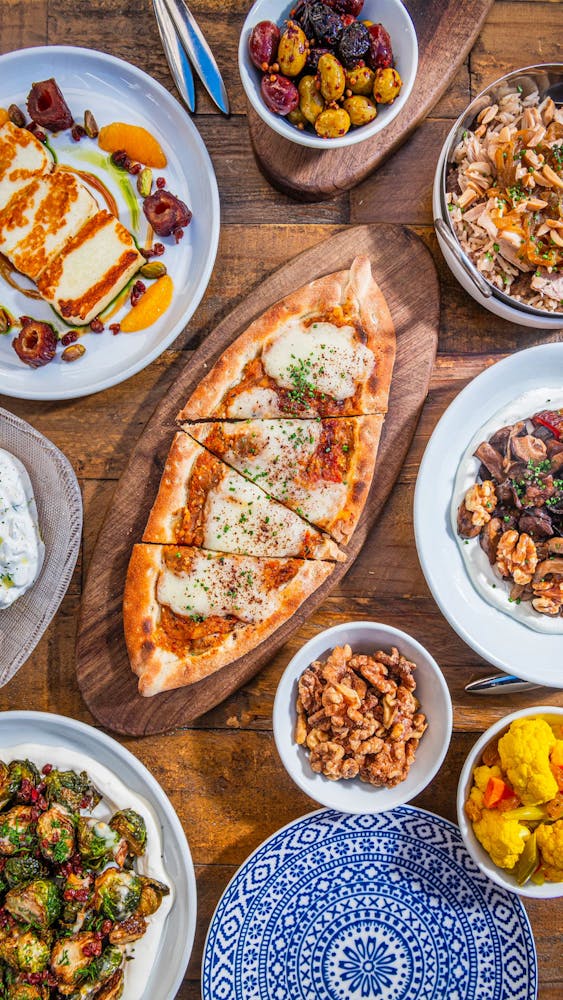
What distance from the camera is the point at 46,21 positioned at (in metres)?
4.06

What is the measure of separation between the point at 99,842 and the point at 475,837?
1608mm

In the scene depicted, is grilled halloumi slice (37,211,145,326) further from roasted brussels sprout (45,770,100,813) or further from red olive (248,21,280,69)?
roasted brussels sprout (45,770,100,813)

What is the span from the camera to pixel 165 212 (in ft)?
12.8

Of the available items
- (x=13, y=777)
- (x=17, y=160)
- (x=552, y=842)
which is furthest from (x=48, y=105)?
(x=552, y=842)

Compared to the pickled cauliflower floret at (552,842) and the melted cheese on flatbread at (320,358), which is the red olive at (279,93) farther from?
the pickled cauliflower floret at (552,842)

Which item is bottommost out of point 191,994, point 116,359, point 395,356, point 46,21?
point 191,994

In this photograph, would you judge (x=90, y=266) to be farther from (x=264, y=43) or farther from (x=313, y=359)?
(x=264, y=43)

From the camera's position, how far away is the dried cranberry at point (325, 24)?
12.0 ft

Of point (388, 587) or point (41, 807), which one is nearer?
point (41, 807)

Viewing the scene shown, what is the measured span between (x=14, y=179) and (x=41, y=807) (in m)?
2.75

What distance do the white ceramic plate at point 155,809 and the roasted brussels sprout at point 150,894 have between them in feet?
0.27

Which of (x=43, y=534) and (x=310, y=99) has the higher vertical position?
(x=310, y=99)

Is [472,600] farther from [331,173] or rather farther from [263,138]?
[263,138]

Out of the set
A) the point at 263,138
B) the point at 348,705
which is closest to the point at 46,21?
the point at 263,138
